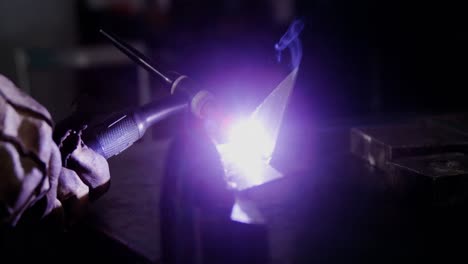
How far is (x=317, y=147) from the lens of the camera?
1179 mm

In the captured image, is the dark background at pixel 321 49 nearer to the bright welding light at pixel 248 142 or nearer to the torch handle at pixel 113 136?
the bright welding light at pixel 248 142

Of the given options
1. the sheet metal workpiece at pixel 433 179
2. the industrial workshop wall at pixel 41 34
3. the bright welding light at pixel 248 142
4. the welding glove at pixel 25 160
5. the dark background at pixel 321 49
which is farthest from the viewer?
the industrial workshop wall at pixel 41 34

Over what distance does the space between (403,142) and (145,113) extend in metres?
0.44

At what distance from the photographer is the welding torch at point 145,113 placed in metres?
0.75

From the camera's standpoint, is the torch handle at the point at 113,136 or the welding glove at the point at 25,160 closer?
the welding glove at the point at 25,160

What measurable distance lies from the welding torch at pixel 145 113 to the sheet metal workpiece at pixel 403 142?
29 cm

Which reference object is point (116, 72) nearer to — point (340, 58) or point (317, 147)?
point (340, 58)

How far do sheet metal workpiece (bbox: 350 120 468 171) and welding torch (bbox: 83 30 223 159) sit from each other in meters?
0.29

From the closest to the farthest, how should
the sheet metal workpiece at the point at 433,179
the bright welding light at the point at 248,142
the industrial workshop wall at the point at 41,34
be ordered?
the sheet metal workpiece at the point at 433,179, the bright welding light at the point at 248,142, the industrial workshop wall at the point at 41,34

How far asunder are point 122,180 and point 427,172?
1.87ft

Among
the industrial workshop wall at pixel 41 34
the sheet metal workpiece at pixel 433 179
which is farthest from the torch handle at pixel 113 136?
the industrial workshop wall at pixel 41 34

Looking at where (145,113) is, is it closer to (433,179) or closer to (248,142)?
(248,142)

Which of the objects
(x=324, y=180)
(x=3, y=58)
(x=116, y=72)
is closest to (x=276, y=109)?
(x=324, y=180)

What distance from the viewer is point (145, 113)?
782mm
